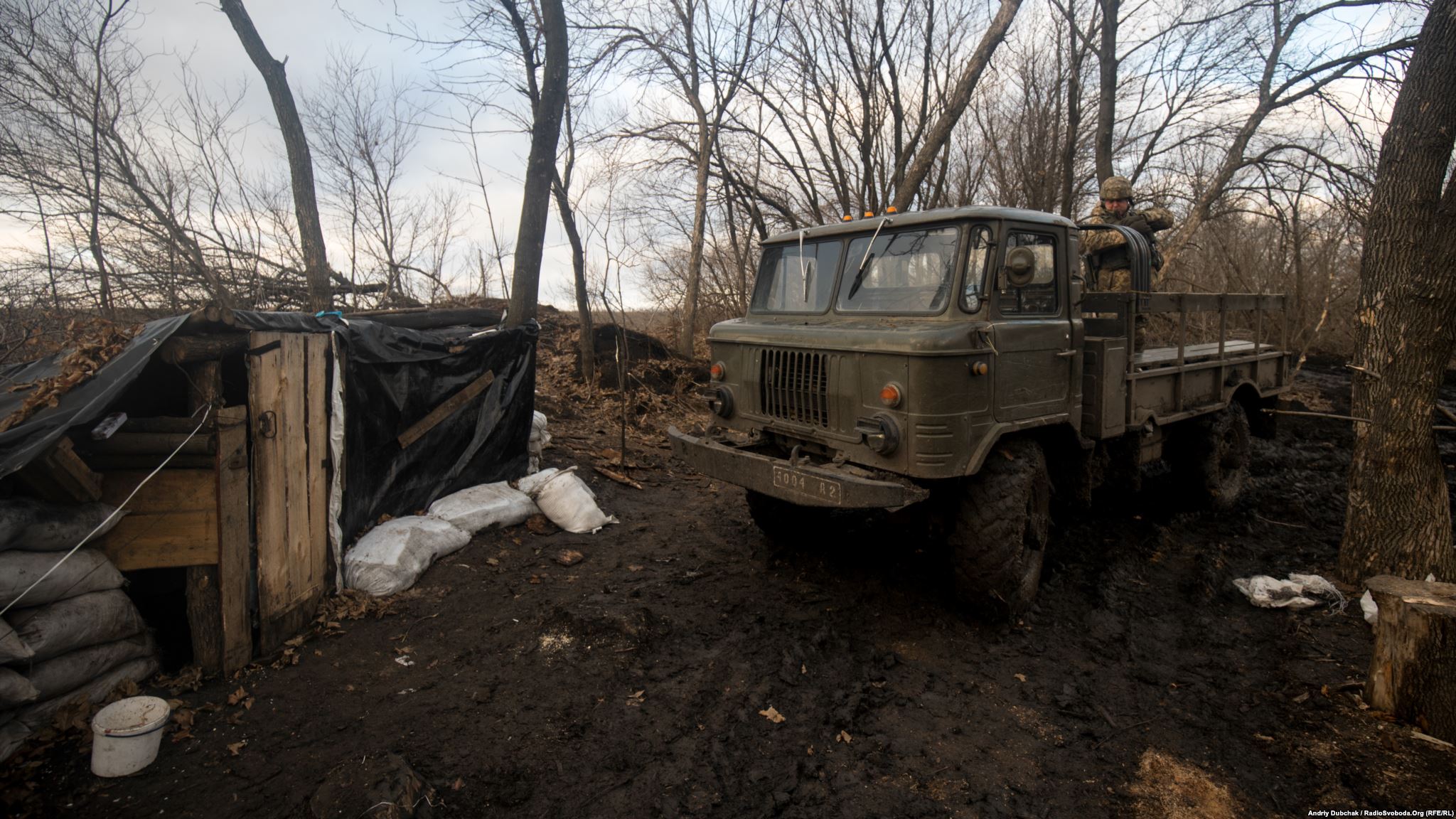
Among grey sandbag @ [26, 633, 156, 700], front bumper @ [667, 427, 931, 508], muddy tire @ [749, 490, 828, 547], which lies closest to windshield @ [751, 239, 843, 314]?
front bumper @ [667, 427, 931, 508]

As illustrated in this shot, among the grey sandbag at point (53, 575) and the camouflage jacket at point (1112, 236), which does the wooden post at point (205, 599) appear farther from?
the camouflage jacket at point (1112, 236)

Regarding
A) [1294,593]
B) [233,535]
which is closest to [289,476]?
[233,535]

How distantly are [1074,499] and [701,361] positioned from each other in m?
6.98

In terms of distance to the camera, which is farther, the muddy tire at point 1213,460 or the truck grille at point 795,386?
the muddy tire at point 1213,460

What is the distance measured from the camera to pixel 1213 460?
254 inches

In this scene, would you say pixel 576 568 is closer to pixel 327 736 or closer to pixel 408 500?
pixel 408 500

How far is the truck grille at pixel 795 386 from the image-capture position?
4414mm

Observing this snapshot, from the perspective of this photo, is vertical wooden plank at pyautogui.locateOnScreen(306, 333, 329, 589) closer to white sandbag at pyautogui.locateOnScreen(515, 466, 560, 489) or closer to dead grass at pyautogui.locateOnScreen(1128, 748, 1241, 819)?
white sandbag at pyautogui.locateOnScreen(515, 466, 560, 489)

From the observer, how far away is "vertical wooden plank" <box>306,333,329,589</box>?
163 inches

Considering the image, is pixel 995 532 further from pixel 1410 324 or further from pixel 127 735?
pixel 127 735

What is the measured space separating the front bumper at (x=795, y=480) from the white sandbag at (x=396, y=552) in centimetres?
171

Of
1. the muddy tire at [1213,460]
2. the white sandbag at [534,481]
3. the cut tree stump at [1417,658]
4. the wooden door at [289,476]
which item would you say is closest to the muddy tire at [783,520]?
the white sandbag at [534,481]

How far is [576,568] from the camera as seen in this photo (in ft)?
16.7

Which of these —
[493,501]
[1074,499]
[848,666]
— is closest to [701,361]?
[493,501]
